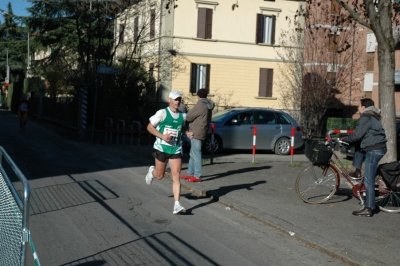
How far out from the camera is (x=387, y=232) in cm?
824

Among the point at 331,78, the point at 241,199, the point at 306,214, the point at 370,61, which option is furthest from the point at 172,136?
the point at 370,61

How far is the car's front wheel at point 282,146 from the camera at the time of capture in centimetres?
2048

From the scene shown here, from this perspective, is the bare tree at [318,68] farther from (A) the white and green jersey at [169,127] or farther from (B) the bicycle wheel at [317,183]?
(A) the white and green jersey at [169,127]

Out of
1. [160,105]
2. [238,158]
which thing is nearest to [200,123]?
[238,158]

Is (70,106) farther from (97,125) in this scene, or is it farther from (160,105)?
(160,105)

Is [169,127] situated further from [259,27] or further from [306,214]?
[259,27]

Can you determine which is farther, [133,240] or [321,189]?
[321,189]

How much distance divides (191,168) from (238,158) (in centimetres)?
583

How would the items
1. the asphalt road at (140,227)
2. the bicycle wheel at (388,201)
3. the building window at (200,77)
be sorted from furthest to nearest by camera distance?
the building window at (200,77) < the bicycle wheel at (388,201) < the asphalt road at (140,227)

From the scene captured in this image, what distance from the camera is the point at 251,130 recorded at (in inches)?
787

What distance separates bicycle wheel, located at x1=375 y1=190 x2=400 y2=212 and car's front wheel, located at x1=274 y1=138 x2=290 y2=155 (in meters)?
10.8

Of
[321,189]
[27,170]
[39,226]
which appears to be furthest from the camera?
[27,170]

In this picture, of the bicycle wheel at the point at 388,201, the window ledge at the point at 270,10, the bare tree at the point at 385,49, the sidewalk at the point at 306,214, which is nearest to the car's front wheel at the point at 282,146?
the sidewalk at the point at 306,214

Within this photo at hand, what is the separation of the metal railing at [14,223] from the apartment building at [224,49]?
95.9ft
